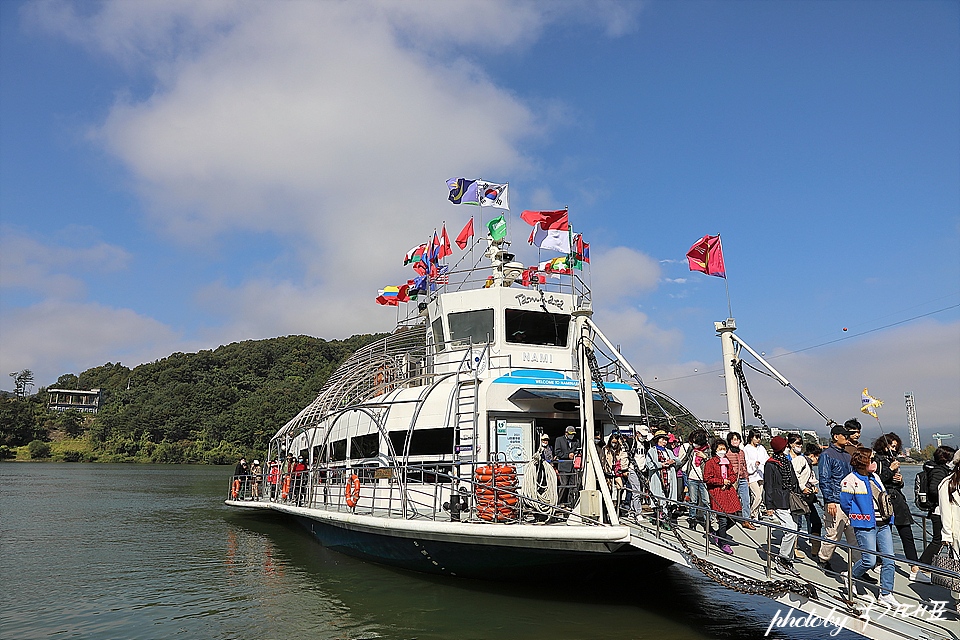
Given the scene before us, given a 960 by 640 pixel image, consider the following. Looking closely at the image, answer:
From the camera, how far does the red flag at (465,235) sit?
17.2 m

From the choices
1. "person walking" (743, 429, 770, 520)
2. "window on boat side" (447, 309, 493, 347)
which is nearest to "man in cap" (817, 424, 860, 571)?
"person walking" (743, 429, 770, 520)

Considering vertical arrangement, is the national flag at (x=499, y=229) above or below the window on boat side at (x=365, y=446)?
above

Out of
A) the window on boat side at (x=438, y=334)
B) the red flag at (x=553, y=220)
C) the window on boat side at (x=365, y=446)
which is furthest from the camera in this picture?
the window on boat side at (x=438, y=334)

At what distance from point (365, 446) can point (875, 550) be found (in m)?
10.9

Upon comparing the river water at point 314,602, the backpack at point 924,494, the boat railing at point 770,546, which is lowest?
the river water at point 314,602

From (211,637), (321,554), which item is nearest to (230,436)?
(321,554)

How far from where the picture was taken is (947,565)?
6062 mm

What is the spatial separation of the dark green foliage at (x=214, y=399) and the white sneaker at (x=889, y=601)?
7972 cm

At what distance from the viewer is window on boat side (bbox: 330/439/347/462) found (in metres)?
16.7

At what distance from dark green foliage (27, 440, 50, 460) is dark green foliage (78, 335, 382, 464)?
21.3ft

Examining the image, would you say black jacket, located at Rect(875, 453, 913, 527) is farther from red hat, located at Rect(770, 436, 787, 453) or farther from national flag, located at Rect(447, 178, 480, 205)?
national flag, located at Rect(447, 178, 480, 205)

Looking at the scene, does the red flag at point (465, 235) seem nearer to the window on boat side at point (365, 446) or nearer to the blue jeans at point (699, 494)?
Answer: the window on boat side at point (365, 446)

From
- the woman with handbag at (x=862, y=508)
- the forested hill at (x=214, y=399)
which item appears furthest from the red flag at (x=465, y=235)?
the forested hill at (x=214, y=399)

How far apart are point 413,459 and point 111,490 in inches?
1337
